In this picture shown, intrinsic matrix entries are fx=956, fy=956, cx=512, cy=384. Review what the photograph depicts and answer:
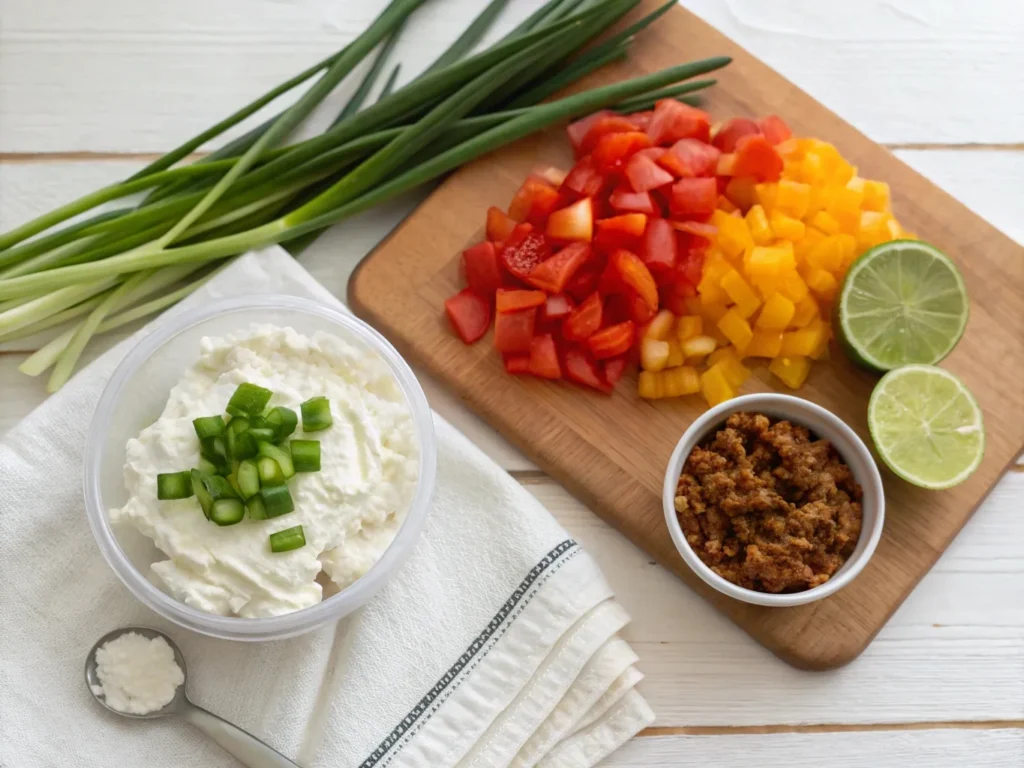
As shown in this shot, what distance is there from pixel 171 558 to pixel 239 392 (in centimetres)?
27

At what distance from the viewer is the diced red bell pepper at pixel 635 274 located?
170 cm

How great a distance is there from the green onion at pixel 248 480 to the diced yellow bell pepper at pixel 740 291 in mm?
871

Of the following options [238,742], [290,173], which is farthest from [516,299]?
[238,742]

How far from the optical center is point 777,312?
169 cm

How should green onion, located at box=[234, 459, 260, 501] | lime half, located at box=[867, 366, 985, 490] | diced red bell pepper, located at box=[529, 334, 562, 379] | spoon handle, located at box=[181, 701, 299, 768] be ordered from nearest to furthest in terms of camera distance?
green onion, located at box=[234, 459, 260, 501]
spoon handle, located at box=[181, 701, 299, 768]
lime half, located at box=[867, 366, 985, 490]
diced red bell pepper, located at box=[529, 334, 562, 379]

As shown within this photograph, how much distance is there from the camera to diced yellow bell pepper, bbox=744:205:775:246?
5.63ft

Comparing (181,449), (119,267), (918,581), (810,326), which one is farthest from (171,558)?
(918,581)

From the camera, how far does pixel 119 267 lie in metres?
1.71

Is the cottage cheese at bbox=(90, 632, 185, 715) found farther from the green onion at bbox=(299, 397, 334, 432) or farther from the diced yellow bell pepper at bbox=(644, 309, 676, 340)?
the diced yellow bell pepper at bbox=(644, 309, 676, 340)

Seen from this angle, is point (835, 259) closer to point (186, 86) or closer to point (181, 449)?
point (181, 449)

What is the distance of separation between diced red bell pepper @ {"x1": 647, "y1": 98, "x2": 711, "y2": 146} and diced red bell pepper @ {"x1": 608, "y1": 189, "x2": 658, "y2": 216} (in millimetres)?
128

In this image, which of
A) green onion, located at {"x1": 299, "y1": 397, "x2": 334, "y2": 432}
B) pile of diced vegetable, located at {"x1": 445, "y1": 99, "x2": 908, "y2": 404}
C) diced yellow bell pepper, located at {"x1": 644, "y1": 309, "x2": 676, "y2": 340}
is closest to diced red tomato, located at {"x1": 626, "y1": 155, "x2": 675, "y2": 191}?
pile of diced vegetable, located at {"x1": 445, "y1": 99, "x2": 908, "y2": 404}

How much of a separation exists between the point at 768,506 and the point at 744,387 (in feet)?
0.96

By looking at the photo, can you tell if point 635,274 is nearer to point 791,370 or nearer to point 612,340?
→ point 612,340
